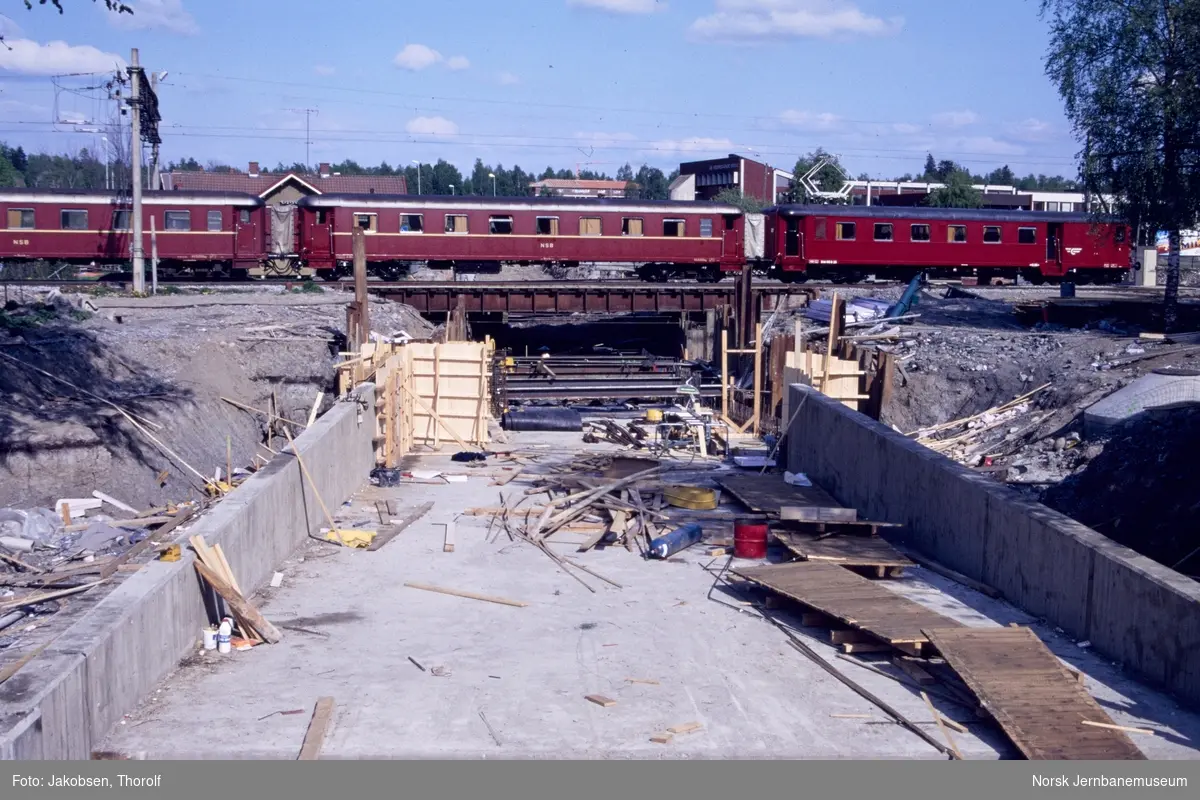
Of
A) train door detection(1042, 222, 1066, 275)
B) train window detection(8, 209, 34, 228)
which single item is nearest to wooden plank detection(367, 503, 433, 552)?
train window detection(8, 209, 34, 228)

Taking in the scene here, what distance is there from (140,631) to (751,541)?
6250mm

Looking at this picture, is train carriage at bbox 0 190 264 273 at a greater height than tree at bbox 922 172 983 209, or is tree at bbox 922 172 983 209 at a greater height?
tree at bbox 922 172 983 209

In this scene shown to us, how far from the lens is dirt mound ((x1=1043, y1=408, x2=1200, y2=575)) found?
9.80 m

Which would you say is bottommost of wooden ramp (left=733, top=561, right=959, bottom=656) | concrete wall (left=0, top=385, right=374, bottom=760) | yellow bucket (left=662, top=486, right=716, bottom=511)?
yellow bucket (left=662, top=486, right=716, bottom=511)

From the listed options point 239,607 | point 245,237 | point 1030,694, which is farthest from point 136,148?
point 1030,694

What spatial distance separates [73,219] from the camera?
3631 centimetres

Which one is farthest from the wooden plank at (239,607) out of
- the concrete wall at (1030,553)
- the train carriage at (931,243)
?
the train carriage at (931,243)

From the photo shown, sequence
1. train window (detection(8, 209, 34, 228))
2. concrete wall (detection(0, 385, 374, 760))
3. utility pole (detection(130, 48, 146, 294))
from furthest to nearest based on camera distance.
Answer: train window (detection(8, 209, 34, 228)) < utility pole (detection(130, 48, 146, 294)) < concrete wall (detection(0, 385, 374, 760))

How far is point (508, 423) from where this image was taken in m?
21.3

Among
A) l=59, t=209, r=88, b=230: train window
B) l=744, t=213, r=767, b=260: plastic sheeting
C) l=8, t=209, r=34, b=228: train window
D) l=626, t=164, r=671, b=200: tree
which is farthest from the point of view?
l=626, t=164, r=671, b=200: tree

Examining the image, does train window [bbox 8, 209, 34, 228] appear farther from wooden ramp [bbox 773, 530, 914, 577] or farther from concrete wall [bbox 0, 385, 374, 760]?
wooden ramp [bbox 773, 530, 914, 577]

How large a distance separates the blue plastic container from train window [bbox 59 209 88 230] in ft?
101

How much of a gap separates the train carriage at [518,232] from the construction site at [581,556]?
14.7 m

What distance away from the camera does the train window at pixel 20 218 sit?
117 ft
